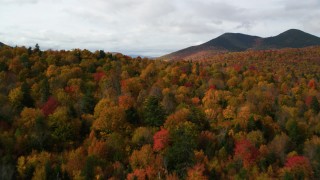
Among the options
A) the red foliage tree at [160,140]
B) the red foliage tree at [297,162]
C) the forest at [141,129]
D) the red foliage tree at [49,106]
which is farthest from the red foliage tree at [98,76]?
the red foliage tree at [297,162]

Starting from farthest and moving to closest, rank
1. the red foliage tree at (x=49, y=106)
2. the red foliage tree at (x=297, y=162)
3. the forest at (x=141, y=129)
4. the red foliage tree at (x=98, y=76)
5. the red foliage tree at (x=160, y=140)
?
the red foliage tree at (x=98, y=76), the red foliage tree at (x=49, y=106), the red foliage tree at (x=160, y=140), the red foliage tree at (x=297, y=162), the forest at (x=141, y=129)

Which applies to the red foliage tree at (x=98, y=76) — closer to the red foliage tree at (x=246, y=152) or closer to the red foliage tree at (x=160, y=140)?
the red foliage tree at (x=160, y=140)

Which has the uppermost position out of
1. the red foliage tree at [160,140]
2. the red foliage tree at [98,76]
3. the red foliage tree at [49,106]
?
the red foliage tree at [98,76]

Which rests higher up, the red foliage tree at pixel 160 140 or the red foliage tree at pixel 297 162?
the red foliage tree at pixel 160 140

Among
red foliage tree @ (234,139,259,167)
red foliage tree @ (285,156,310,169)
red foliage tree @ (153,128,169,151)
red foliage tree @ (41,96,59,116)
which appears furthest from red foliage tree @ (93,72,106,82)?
red foliage tree @ (285,156,310,169)

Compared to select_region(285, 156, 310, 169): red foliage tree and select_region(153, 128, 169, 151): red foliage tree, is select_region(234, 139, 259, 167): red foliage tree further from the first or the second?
select_region(153, 128, 169, 151): red foliage tree

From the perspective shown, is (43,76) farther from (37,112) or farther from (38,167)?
(38,167)

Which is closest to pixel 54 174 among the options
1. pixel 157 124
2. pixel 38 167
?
pixel 38 167
